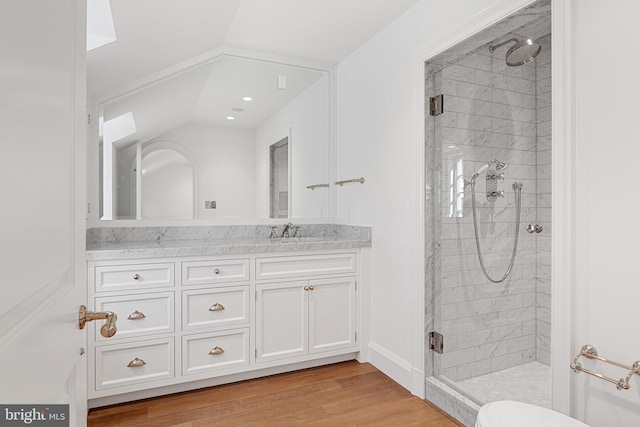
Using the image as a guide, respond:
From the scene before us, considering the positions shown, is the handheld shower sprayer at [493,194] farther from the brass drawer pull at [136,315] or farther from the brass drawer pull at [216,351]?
the brass drawer pull at [136,315]

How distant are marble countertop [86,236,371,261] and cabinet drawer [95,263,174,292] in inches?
2.7

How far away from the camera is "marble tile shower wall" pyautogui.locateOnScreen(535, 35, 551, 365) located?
2.69 m

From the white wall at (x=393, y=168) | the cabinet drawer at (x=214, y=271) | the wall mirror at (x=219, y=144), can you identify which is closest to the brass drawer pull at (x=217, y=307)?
the cabinet drawer at (x=214, y=271)

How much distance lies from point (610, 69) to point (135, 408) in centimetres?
288

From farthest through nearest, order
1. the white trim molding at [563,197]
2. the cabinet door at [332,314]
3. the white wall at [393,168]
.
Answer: the cabinet door at [332,314] < the white wall at [393,168] < the white trim molding at [563,197]

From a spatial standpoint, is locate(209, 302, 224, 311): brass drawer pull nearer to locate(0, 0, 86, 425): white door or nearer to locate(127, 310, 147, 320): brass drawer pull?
locate(127, 310, 147, 320): brass drawer pull

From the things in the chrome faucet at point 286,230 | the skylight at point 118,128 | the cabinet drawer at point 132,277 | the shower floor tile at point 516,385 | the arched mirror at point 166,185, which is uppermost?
the skylight at point 118,128

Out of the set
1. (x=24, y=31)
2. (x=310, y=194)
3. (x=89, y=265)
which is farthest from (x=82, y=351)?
(x=310, y=194)

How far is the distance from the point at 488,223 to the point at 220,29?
2.29 metres

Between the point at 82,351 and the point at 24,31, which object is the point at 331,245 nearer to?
the point at 82,351

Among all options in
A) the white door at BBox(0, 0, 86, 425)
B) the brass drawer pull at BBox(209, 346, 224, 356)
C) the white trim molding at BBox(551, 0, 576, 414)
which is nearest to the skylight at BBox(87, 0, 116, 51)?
the white door at BBox(0, 0, 86, 425)

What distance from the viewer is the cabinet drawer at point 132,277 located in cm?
227

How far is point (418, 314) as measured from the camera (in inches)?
96.7

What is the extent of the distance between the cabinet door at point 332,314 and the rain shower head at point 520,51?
5.96 feet
